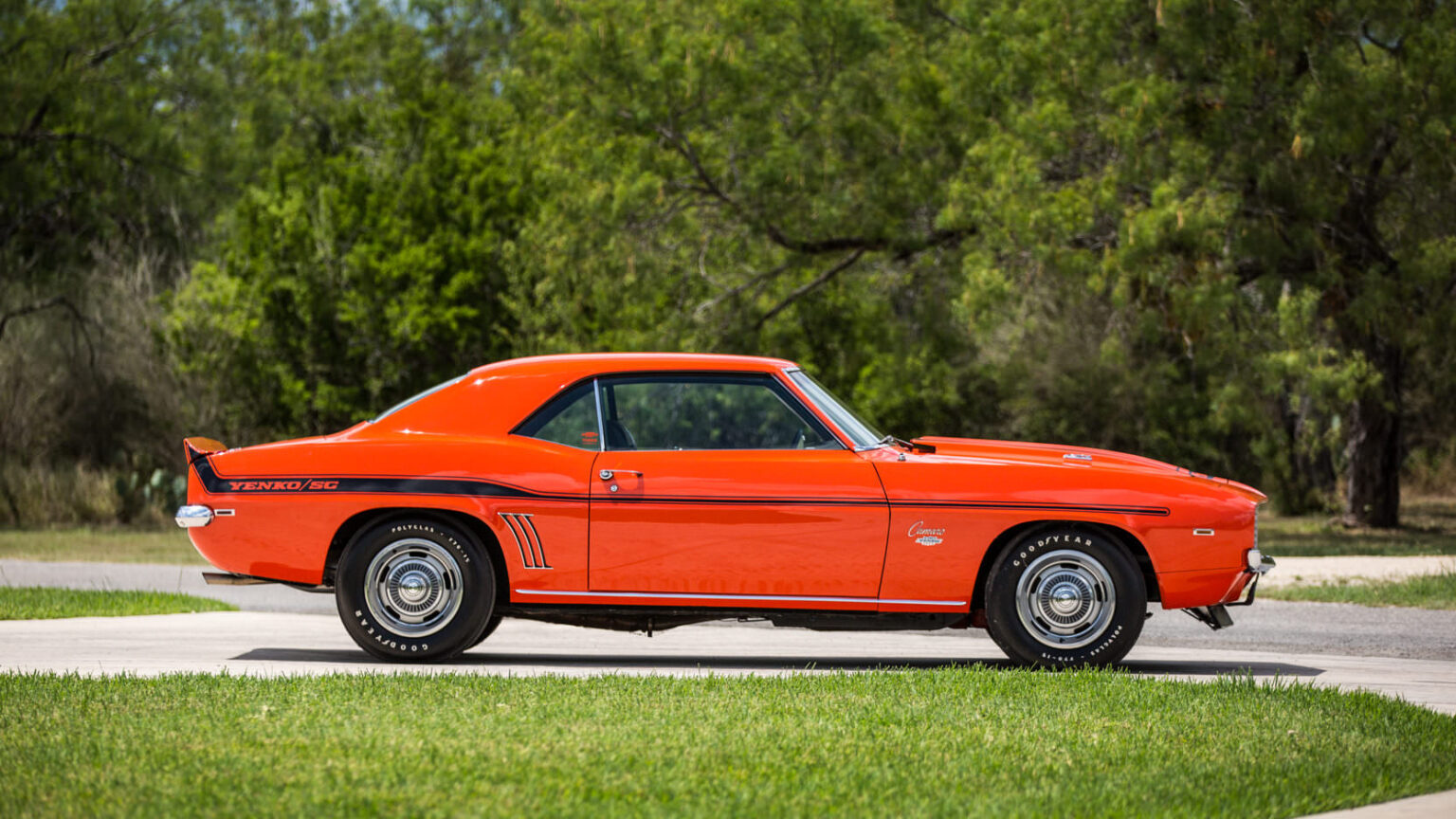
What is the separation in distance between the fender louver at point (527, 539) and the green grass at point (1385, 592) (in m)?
7.62

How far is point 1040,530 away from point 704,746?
9.87ft

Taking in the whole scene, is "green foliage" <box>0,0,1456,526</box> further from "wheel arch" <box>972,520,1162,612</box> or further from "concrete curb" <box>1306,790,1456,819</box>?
"concrete curb" <box>1306,790,1456,819</box>

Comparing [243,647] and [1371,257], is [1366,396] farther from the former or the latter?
[243,647]

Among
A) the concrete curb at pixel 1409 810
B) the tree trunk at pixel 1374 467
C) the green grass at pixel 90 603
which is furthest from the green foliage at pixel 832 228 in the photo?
the concrete curb at pixel 1409 810

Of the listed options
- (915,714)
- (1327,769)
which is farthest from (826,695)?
(1327,769)

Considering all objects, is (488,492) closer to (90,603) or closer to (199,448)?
(199,448)

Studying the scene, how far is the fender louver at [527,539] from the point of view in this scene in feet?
28.8

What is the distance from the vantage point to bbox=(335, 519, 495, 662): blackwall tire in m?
8.88

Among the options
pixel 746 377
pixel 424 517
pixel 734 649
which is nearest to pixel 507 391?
pixel 424 517

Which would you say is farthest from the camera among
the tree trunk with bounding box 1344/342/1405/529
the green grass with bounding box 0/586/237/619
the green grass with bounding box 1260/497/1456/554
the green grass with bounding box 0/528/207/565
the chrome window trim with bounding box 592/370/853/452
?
the tree trunk with bounding box 1344/342/1405/529

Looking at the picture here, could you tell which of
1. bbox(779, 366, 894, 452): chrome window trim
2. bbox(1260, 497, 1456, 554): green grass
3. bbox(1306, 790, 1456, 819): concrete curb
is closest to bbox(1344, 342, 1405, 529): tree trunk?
bbox(1260, 497, 1456, 554): green grass

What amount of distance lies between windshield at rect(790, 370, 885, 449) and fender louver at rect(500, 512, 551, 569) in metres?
1.55

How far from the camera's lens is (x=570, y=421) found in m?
9.04

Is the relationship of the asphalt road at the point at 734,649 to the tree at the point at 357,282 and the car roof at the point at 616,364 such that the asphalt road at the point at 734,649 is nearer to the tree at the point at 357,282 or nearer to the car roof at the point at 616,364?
the car roof at the point at 616,364
